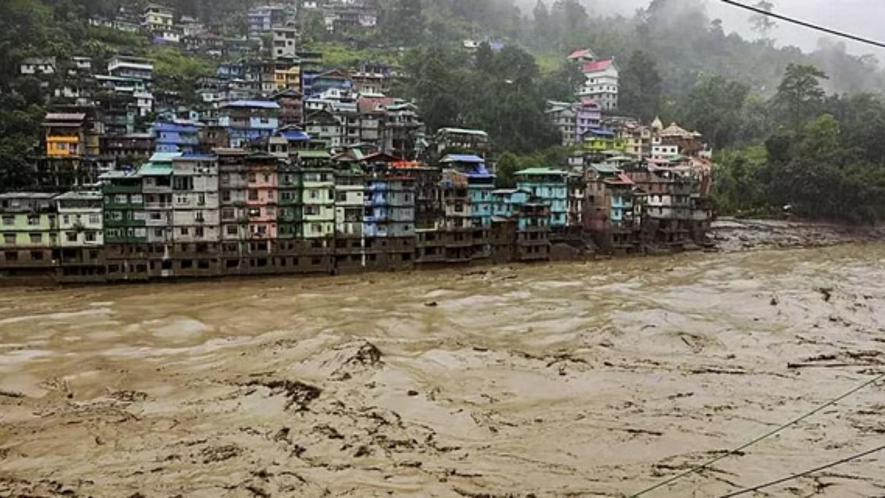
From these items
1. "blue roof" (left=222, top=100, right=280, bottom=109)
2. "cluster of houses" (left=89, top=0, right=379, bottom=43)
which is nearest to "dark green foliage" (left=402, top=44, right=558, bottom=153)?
"blue roof" (left=222, top=100, right=280, bottom=109)

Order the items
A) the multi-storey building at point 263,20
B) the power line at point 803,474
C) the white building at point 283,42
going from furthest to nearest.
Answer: the multi-storey building at point 263,20 → the white building at point 283,42 → the power line at point 803,474

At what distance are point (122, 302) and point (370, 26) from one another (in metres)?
50.7

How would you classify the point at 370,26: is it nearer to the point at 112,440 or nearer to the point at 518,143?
the point at 518,143

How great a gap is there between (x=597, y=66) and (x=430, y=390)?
5161 cm

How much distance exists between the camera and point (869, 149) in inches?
1827

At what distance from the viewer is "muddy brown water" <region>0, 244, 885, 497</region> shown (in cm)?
984

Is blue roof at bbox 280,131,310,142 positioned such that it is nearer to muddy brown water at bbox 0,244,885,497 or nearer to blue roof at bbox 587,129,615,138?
muddy brown water at bbox 0,244,885,497

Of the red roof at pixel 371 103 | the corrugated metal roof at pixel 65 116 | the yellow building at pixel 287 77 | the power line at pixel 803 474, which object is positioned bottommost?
the power line at pixel 803 474

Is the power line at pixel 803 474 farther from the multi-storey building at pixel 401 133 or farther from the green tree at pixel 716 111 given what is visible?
the green tree at pixel 716 111

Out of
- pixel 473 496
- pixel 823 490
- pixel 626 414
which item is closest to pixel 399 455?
pixel 473 496

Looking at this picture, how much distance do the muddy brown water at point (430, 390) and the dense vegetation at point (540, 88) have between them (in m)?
14.9

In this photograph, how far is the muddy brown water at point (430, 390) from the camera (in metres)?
9.84

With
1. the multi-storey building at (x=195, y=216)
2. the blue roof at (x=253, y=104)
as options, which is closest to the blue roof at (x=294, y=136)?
the blue roof at (x=253, y=104)

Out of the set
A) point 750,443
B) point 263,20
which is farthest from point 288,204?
point 263,20
